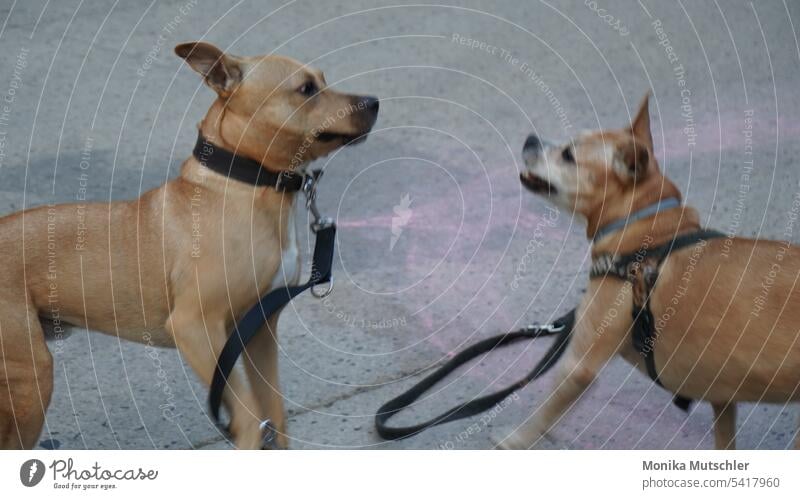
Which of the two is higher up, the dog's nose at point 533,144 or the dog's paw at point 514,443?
the dog's nose at point 533,144

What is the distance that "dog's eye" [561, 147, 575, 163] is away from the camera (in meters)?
2.55

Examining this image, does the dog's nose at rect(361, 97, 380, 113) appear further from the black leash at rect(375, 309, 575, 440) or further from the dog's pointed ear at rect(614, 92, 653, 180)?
the black leash at rect(375, 309, 575, 440)

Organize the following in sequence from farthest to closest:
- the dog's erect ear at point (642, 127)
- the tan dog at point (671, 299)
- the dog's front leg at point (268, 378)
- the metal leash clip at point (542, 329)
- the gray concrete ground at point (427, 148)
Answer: the metal leash clip at point (542, 329), the gray concrete ground at point (427, 148), the dog's front leg at point (268, 378), the dog's erect ear at point (642, 127), the tan dog at point (671, 299)

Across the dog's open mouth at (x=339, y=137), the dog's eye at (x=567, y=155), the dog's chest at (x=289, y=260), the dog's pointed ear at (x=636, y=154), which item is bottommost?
the dog's chest at (x=289, y=260)

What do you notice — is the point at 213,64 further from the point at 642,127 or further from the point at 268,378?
the point at 642,127

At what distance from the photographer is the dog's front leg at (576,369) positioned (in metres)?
2.47

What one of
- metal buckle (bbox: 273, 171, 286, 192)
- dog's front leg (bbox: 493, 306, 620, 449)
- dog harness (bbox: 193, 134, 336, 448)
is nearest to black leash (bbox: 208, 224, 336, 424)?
dog harness (bbox: 193, 134, 336, 448)

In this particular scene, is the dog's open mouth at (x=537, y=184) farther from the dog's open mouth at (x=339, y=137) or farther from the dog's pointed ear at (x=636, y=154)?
the dog's open mouth at (x=339, y=137)

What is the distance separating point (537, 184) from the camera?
2.62m

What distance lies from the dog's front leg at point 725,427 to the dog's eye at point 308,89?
4.41ft

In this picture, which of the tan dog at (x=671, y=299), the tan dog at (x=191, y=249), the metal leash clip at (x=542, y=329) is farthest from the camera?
the metal leash clip at (x=542, y=329)

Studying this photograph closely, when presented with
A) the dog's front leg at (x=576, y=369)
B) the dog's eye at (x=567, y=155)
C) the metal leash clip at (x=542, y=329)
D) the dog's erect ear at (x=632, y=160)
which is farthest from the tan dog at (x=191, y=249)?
the metal leash clip at (x=542, y=329)

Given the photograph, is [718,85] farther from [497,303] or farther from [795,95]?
[497,303]

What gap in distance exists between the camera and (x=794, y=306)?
2.24m
